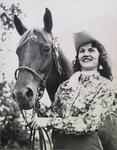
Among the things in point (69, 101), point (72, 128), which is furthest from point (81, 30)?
point (72, 128)

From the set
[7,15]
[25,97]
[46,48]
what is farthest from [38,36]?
[25,97]

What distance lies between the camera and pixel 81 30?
67.2 inches

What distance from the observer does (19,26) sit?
→ 5.75 feet

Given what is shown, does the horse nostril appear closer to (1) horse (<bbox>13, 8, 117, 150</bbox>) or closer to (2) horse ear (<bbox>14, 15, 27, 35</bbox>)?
(1) horse (<bbox>13, 8, 117, 150</bbox>)

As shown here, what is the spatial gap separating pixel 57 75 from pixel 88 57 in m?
0.19

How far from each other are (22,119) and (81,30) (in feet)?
1.85

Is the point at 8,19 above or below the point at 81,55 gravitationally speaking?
above

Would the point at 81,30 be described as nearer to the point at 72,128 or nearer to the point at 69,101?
the point at 69,101

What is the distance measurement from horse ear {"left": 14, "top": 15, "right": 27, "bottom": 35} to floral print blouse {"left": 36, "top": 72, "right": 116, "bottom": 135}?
1.17ft

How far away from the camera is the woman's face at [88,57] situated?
1696 mm

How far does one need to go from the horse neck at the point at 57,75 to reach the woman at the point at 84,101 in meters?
0.03

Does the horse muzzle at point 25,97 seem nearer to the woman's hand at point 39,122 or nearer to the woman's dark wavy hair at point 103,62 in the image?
the woman's hand at point 39,122

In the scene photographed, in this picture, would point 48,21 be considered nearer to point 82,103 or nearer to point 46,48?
point 46,48

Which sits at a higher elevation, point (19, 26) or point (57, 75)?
point (19, 26)
